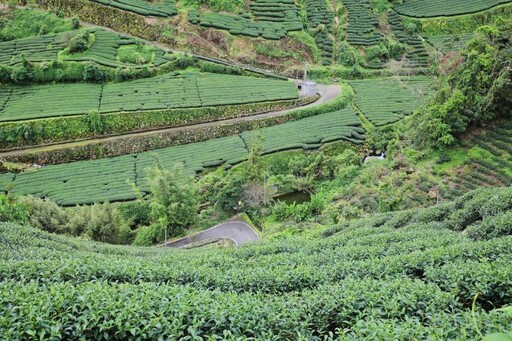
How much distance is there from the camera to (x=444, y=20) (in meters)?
65.2

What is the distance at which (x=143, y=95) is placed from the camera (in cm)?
5100

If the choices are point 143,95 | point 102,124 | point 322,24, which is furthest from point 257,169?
point 322,24

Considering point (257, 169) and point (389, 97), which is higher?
point (389, 97)

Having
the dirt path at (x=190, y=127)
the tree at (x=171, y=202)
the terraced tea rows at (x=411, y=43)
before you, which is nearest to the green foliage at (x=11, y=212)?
the tree at (x=171, y=202)

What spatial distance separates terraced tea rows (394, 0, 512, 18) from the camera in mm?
65562

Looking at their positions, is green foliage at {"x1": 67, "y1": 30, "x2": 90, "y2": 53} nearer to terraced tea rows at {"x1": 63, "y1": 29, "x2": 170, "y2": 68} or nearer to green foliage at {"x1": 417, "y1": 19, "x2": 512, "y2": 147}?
terraced tea rows at {"x1": 63, "y1": 29, "x2": 170, "y2": 68}

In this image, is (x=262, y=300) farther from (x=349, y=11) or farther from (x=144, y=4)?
(x=349, y=11)

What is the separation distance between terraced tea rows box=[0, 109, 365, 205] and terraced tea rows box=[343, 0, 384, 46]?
15.4 m

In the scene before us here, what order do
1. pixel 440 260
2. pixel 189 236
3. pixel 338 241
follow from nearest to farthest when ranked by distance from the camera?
1. pixel 440 260
2. pixel 338 241
3. pixel 189 236

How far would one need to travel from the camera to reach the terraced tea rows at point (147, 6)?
Answer: 59.2m

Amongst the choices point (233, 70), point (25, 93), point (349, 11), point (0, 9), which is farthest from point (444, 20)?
point (0, 9)

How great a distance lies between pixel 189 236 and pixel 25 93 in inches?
1127

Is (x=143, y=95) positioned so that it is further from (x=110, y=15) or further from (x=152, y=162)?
(x=110, y=15)

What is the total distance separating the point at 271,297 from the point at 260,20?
56797 millimetres
